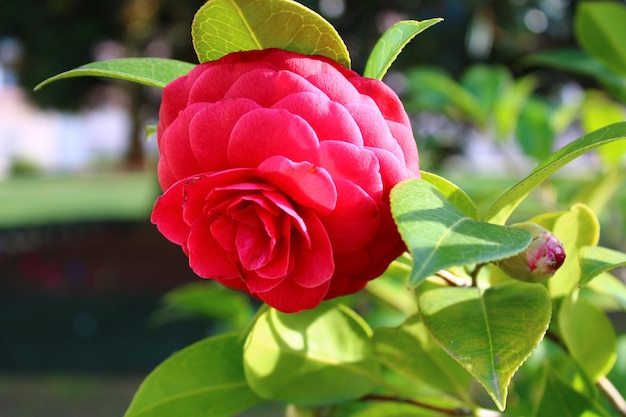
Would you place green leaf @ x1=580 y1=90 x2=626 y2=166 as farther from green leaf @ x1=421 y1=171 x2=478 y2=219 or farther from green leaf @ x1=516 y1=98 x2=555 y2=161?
green leaf @ x1=421 y1=171 x2=478 y2=219

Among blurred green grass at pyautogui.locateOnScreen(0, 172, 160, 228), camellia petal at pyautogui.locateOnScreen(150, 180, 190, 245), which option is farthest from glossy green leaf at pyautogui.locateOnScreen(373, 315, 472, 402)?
blurred green grass at pyautogui.locateOnScreen(0, 172, 160, 228)

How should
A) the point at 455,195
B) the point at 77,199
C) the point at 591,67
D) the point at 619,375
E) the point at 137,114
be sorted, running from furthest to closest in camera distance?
1. the point at 77,199
2. the point at 137,114
3. the point at 591,67
4. the point at 619,375
5. the point at 455,195

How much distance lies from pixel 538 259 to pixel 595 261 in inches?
1.8

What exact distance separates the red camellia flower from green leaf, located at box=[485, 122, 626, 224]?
0.21 feet

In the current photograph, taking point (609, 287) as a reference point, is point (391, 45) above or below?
above

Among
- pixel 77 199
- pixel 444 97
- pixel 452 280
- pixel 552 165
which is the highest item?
pixel 552 165

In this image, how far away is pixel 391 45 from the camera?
0.44m

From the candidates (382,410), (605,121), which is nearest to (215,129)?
(382,410)

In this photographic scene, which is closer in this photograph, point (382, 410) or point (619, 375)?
point (382, 410)

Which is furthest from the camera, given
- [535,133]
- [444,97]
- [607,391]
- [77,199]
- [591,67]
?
[77,199]

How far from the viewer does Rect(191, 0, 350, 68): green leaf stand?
402 millimetres

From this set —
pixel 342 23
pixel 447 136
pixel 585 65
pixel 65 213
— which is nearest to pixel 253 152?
pixel 585 65

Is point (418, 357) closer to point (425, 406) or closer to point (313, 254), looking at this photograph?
point (425, 406)

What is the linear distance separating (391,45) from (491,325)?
18cm
